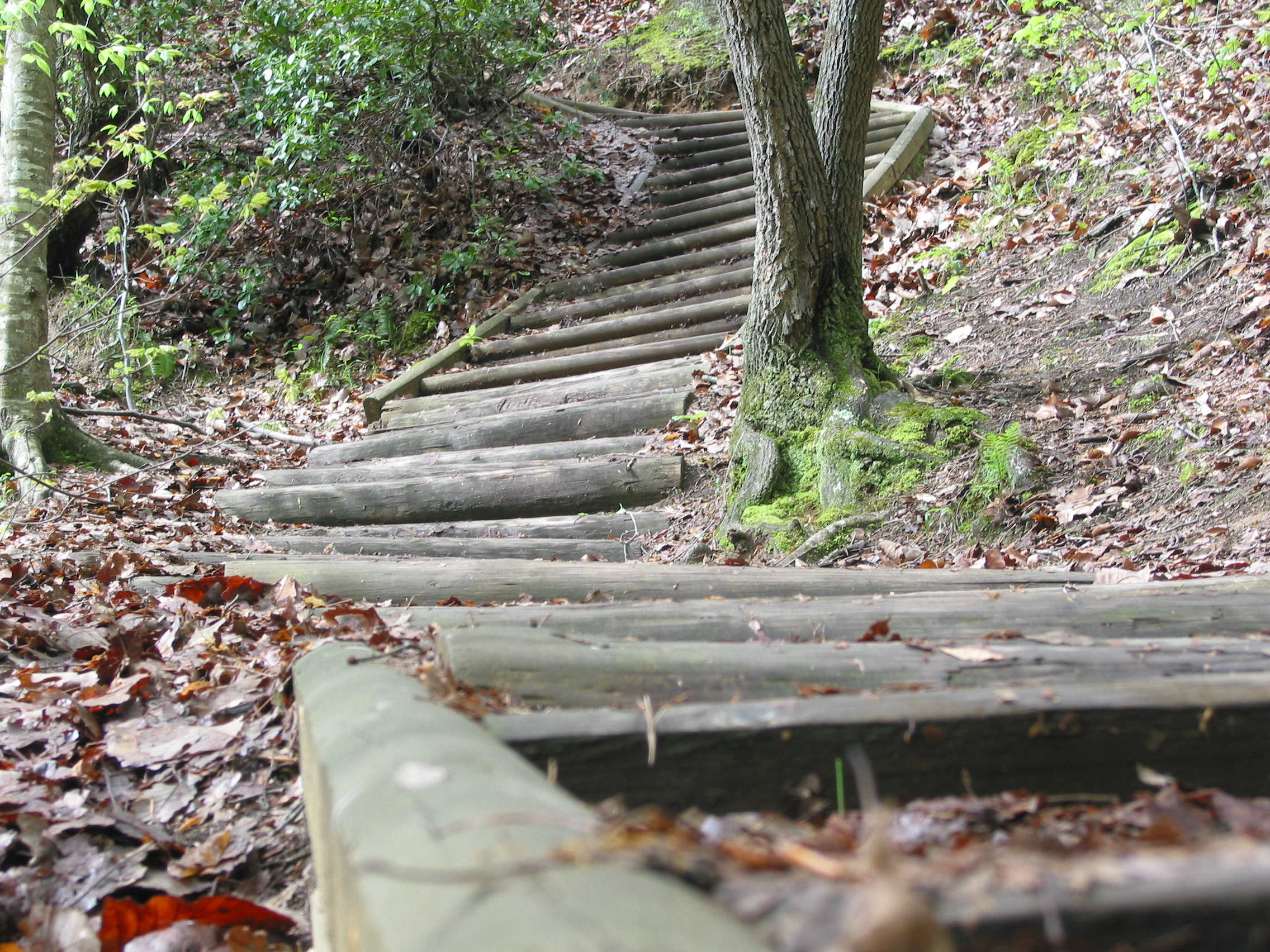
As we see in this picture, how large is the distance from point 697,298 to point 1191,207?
11.0 ft

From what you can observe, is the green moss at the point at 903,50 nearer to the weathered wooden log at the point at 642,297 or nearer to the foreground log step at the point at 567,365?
the weathered wooden log at the point at 642,297

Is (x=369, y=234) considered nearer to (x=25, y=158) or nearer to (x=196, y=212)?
(x=196, y=212)

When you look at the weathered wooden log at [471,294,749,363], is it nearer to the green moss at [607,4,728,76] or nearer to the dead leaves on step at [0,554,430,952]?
the dead leaves on step at [0,554,430,952]

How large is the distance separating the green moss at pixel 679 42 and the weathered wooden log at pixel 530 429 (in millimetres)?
6441

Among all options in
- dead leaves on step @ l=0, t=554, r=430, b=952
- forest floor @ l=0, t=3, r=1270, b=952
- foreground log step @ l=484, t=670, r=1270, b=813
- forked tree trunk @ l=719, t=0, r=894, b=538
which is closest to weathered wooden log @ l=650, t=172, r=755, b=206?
forest floor @ l=0, t=3, r=1270, b=952

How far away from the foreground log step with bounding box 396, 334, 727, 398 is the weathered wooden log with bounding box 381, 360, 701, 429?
0.12 meters

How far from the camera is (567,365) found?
6.60 metres

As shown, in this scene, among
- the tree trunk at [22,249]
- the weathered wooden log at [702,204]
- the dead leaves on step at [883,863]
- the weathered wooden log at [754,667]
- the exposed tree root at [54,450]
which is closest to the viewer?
the dead leaves on step at [883,863]

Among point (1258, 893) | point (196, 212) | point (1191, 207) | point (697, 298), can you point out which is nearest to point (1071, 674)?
point (1258, 893)

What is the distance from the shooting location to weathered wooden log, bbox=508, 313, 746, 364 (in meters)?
6.36

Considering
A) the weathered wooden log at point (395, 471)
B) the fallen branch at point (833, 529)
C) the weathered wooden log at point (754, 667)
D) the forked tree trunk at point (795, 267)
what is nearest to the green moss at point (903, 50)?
the forked tree trunk at point (795, 267)

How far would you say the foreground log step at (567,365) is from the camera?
20.6ft

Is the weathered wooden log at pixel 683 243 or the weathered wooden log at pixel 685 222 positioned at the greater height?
the weathered wooden log at pixel 685 222

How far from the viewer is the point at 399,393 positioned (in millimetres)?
7031
